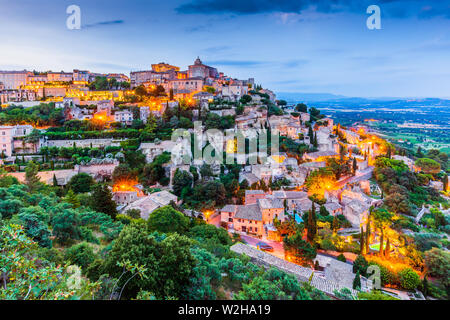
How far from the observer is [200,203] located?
18375 mm

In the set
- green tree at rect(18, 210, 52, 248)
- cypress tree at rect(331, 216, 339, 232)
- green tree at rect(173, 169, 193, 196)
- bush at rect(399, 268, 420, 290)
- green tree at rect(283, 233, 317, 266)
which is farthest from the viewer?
green tree at rect(173, 169, 193, 196)

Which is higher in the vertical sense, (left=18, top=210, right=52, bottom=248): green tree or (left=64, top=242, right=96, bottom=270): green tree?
(left=18, top=210, right=52, bottom=248): green tree

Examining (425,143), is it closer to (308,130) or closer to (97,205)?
(308,130)

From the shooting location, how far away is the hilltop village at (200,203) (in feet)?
19.3

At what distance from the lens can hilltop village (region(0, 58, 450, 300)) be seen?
5875mm

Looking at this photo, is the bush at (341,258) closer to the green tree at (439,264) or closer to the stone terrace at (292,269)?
the stone terrace at (292,269)

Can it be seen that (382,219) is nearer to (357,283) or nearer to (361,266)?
(361,266)

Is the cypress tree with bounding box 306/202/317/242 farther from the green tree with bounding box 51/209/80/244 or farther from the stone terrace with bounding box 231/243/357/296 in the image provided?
the green tree with bounding box 51/209/80/244

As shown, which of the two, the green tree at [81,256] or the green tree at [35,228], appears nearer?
the green tree at [81,256]

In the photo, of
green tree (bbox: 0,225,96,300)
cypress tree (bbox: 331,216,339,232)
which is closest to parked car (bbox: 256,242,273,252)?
cypress tree (bbox: 331,216,339,232)

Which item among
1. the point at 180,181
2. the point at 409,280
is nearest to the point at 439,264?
the point at 409,280
